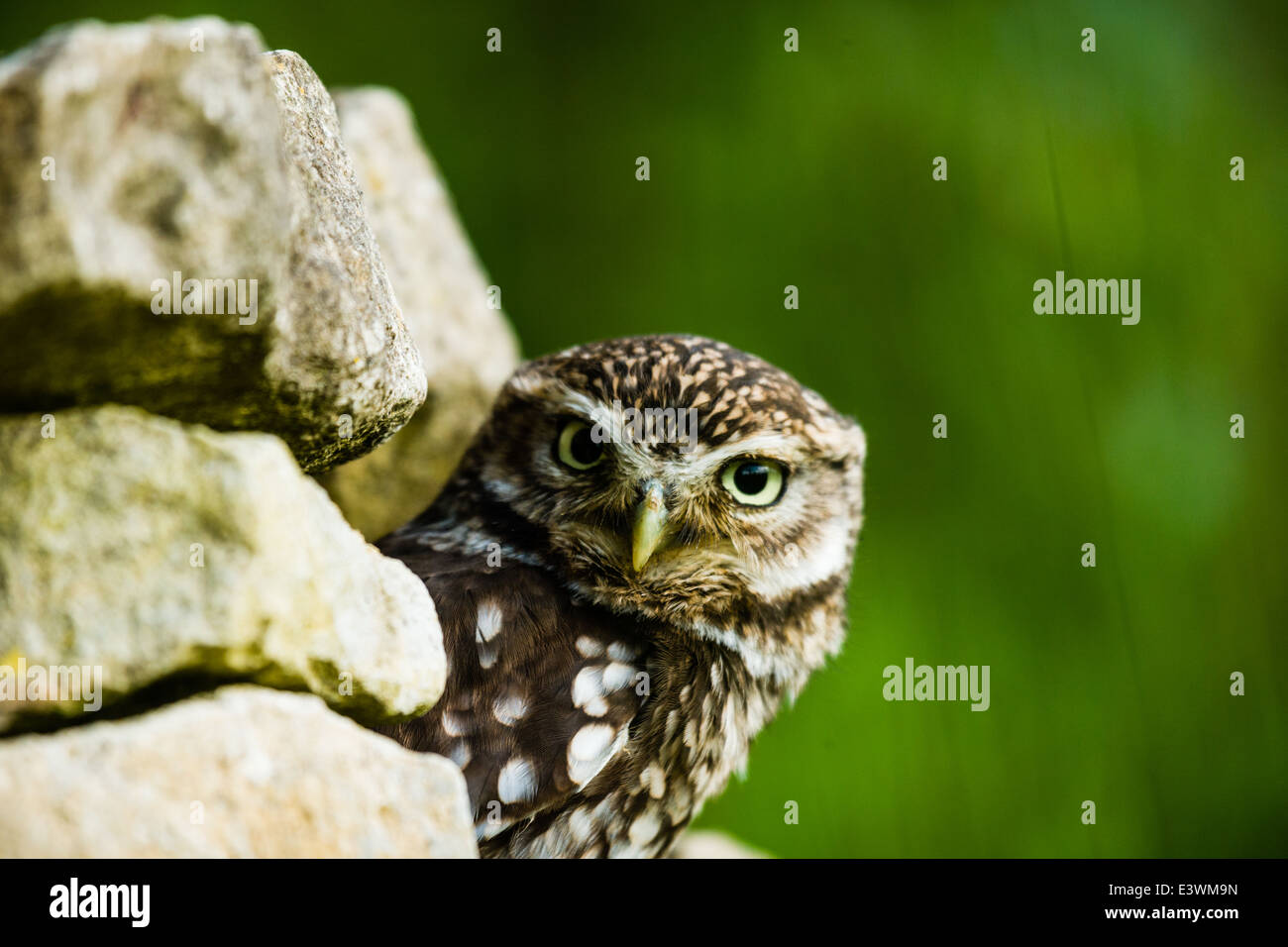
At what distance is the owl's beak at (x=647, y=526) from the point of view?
6.35 ft

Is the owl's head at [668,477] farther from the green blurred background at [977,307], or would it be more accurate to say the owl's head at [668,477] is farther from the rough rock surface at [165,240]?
the green blurred background at [977,307]

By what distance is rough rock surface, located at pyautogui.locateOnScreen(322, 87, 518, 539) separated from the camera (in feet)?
9.54

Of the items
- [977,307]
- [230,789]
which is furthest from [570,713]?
[977,307]

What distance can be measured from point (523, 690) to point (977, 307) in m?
2.80

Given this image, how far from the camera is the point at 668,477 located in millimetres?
2010

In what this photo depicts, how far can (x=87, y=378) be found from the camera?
123 cm

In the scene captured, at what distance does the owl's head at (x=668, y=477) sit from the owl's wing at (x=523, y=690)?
11 centimetres

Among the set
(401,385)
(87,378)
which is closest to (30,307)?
(87,378)

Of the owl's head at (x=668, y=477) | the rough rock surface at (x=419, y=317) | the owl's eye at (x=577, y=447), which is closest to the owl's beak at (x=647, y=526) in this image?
the owl's head at (x=668, y=477)

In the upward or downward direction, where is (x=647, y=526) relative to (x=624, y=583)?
upward

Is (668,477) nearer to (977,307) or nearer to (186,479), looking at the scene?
(186,479)
